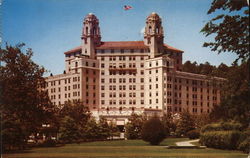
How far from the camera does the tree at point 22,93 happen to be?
1498 inches

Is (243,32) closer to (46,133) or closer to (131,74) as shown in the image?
(46,133)

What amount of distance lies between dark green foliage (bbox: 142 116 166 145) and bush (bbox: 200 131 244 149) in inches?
324

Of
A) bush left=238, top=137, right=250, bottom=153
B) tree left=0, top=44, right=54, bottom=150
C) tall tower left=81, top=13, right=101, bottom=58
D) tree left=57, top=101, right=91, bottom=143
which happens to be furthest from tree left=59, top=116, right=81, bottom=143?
tall tower left=81, top=13, right=101, bottom=58

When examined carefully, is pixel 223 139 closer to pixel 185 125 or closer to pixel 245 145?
pixel 245 145

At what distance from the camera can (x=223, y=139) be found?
40688mm

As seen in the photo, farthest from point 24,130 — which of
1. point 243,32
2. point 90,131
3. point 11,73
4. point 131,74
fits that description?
point 131,74

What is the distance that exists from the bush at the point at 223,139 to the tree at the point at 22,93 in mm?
17212

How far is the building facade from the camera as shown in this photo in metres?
99.1

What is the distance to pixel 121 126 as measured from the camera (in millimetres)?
98375

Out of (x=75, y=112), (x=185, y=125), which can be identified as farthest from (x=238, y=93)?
(x=185, y=125)

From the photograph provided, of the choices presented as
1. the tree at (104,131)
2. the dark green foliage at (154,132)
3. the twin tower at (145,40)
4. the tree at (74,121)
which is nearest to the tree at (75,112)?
the tree at (74,121)

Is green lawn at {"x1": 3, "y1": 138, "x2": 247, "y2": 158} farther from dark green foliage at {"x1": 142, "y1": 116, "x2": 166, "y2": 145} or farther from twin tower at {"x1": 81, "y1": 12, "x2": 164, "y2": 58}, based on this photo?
twin tower at {"x1": 81, "y1": 12, "x2": 164, "y2": 58}

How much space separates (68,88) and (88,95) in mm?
5661

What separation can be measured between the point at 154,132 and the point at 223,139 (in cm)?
1333
